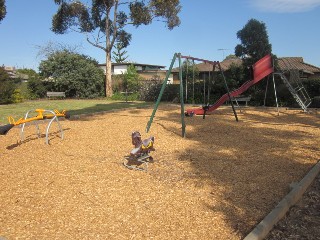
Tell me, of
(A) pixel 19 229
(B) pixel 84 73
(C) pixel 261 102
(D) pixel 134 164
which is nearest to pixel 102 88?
(B) pixel 84 73

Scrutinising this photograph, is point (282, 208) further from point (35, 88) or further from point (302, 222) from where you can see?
Answer: point (35, 88)

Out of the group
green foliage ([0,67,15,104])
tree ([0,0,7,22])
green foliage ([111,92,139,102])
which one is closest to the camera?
tree ([0,0,7,22])

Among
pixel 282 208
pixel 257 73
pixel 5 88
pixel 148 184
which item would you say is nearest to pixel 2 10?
pixel 5 88

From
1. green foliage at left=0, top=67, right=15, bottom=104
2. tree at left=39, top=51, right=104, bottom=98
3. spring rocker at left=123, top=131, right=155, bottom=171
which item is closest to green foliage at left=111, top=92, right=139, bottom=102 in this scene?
tree at left=39, top=51, right=104, bottom=98

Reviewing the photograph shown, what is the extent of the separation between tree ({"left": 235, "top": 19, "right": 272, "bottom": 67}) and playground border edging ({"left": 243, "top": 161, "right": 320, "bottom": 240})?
47.4ft

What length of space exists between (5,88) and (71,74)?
7638mm

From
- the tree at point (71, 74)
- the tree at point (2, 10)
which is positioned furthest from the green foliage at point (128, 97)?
the tree at point (2, 10)

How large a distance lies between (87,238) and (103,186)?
4.49 ft

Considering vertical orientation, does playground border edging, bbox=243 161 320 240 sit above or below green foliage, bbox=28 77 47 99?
below

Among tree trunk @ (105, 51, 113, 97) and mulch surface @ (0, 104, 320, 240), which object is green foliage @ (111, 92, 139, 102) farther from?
mulch surface @ (0, 104, 320, 240)

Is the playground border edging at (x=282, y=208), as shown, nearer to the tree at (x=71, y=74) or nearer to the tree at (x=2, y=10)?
the tree at (x=2, y=10)

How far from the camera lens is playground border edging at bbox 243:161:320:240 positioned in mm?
2966

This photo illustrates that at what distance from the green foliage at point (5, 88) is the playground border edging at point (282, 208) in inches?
745

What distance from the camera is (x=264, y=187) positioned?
4.27 meters
